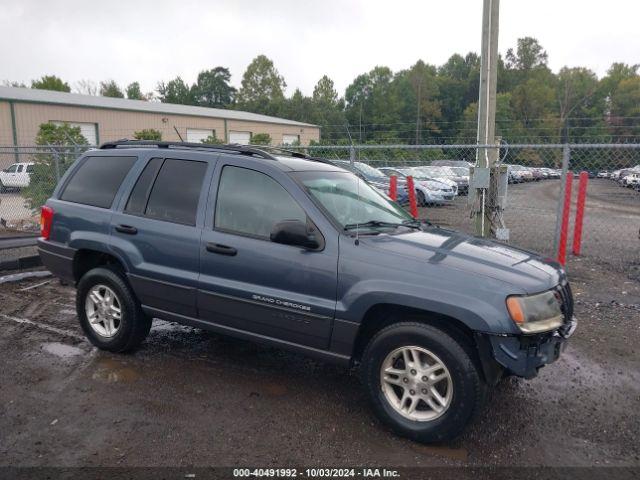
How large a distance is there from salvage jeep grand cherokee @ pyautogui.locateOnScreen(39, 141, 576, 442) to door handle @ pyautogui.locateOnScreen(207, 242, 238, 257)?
0.04 feet

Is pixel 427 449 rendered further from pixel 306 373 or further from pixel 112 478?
pixel 112 478

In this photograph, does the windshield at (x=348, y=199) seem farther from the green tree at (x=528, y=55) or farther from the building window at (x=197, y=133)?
the green tree at (x=528, y=55)

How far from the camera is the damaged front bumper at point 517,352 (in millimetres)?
3049

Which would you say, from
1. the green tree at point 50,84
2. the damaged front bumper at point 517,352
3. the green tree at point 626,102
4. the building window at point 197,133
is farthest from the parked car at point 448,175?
the green tree at point 50,84

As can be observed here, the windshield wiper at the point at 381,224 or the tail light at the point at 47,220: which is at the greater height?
the windshield wiper at the point at 381,224

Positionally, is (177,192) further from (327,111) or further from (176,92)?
(176,92)

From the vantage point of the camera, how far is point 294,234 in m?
3.41

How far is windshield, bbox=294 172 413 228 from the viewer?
12.4ft

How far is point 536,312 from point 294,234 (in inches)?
63.7

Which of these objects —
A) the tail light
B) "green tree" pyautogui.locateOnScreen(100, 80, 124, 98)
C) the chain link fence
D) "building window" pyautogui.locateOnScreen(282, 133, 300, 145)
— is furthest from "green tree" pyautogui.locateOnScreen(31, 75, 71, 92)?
the tail light

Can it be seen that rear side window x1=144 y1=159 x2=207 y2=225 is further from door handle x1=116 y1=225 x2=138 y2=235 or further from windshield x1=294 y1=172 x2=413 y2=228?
windshield x1=294 y1=172 x2=413 y2=228

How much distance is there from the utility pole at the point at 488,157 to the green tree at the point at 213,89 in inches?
3436

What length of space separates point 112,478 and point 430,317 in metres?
2.13

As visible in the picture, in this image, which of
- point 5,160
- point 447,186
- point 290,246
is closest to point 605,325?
point 290,246
